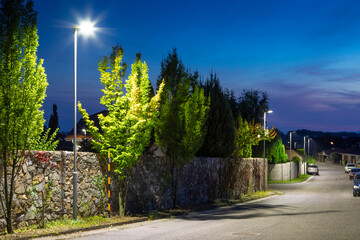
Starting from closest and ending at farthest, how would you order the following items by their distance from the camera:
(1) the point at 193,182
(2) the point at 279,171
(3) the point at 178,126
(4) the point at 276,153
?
1. (3) the point at 178,126
2. (1) the point at 193,182
3. (2) the point at 279,171
4. (4) the point at 276,153

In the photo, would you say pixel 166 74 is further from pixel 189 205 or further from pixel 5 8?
pixel 5 8

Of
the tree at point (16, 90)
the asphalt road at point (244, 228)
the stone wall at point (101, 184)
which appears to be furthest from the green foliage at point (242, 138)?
the tree at point (16, 90)

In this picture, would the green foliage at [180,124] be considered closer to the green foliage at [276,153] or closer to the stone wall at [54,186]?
the stone wall at [54,186]

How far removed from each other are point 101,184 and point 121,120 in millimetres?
2489

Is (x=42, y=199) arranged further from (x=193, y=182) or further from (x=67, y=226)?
(x=193, y=182)

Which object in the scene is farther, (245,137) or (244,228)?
(245,137)

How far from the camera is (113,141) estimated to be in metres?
16.4

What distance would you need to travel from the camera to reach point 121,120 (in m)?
16.8

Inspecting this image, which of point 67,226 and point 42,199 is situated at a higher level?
point 42,199

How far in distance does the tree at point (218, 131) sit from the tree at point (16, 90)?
1550 centimetres

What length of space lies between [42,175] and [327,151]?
14477 cm

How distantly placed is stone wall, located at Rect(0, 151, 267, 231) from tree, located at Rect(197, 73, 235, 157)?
80cm

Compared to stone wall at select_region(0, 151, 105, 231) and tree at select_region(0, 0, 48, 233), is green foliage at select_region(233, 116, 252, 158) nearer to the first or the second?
stone wall at select_region(0, 151, 105, 231)

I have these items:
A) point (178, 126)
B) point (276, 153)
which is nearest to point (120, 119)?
point (178, 126)
